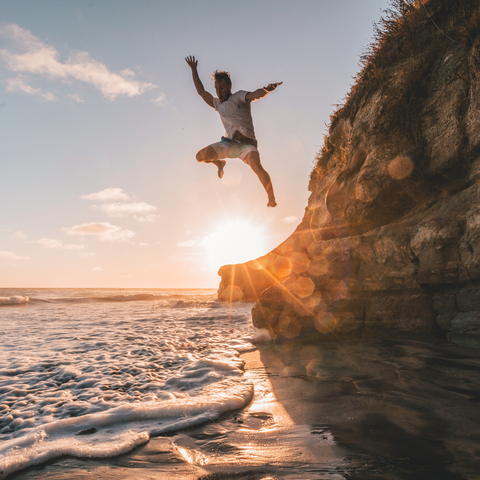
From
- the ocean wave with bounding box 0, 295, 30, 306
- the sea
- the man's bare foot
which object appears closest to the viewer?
the sea

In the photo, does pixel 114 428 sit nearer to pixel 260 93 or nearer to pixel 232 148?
pixel 232 148

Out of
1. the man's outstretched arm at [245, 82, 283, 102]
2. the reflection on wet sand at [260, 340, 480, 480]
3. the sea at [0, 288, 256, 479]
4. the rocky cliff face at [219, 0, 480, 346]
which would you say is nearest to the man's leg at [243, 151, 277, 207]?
the man's outstretched arm at [245, 82, 283, 102]

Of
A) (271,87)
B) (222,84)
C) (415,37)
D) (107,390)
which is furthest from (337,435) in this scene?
(415,37)

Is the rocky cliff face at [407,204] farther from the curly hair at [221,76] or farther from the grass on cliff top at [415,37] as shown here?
the curly hair at [221,76]

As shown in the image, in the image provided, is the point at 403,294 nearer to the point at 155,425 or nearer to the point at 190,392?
the point at 190,392

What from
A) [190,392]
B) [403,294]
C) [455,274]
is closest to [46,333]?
[190,392]

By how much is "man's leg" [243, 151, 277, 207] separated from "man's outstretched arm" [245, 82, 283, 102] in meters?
0.90

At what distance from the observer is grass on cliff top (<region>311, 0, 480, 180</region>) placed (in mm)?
4918

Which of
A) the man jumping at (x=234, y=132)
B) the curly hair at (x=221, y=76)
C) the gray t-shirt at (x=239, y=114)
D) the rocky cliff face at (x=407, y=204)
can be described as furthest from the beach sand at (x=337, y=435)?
the curly hair at (x=221, y=76)

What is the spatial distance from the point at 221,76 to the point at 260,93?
3.34ft

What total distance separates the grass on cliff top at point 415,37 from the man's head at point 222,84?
313cm

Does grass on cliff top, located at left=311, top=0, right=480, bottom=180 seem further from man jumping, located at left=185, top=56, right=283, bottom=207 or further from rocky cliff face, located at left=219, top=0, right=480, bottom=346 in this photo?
man jumping, located at left=185, top=56, right=283, bottom=207

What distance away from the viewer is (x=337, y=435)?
2229mm

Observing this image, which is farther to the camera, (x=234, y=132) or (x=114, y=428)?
(x=234, y=132)
